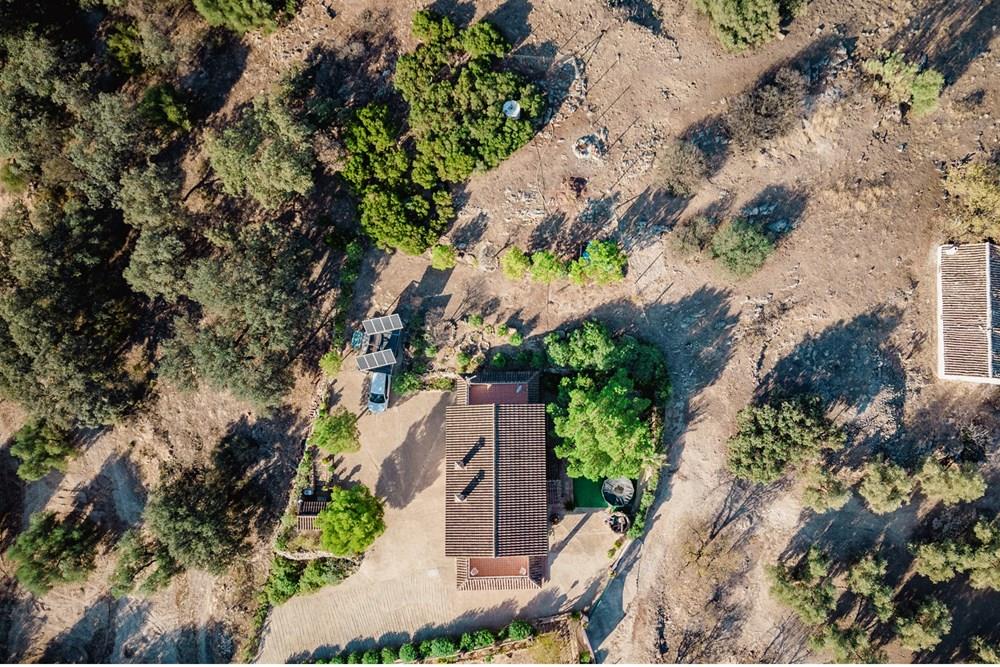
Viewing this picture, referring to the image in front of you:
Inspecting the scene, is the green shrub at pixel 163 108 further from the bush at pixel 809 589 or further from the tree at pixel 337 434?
the bush at pixel 809 589

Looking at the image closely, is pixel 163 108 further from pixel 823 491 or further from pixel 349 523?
pixel 823 491

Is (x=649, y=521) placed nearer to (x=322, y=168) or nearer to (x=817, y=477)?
(x=817, y=477)

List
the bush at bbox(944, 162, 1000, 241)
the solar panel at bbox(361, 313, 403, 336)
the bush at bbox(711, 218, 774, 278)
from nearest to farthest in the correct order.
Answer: the bush at bbox(944, 162, 1000, 241) < the bush at bbox(711, 218, 774, 278) < the solar panel at bbox(361, 313, 403, 336)

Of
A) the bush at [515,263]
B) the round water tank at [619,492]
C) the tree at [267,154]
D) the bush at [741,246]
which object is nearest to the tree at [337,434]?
the bush at [515,263]

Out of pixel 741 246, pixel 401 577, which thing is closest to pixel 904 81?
pixel 741 246

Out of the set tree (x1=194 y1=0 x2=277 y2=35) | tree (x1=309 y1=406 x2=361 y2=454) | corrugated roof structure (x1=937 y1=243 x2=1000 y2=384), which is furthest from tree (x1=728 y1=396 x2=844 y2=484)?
tree (x1=194 y1=0 x2=277 y2=35)

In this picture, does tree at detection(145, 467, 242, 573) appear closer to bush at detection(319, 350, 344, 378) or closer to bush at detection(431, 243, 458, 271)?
bush at detection(319, 350, 344, 378)
